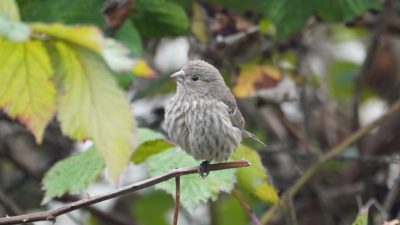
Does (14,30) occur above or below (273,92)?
above

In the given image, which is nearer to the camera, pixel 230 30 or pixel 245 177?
pixel 245 177

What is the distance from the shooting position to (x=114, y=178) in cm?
190

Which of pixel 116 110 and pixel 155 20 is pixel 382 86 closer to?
pixel 155 20

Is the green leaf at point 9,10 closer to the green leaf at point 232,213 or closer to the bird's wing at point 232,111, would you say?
the bird's wing at point 232,111

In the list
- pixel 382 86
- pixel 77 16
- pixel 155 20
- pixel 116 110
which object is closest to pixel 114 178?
pixel 116 110

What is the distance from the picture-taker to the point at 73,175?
3021 millimetres

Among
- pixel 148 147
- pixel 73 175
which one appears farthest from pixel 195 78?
pixel 73 175

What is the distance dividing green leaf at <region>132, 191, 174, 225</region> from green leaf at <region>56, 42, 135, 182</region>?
3.17m

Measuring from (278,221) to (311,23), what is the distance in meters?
1.28

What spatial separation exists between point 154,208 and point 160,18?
1.64 m

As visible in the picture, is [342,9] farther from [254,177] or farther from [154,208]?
[154,208]

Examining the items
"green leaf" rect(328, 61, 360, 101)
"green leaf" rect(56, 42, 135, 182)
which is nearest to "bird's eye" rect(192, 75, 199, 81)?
"green leaf" rect(56, 42, 135, 182)

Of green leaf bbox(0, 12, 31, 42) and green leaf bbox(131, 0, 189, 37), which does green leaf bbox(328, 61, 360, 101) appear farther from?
green leaf bbox(0, 12, 31, 42)

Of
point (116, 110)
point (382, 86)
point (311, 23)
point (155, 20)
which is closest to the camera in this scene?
point (116, 110)
